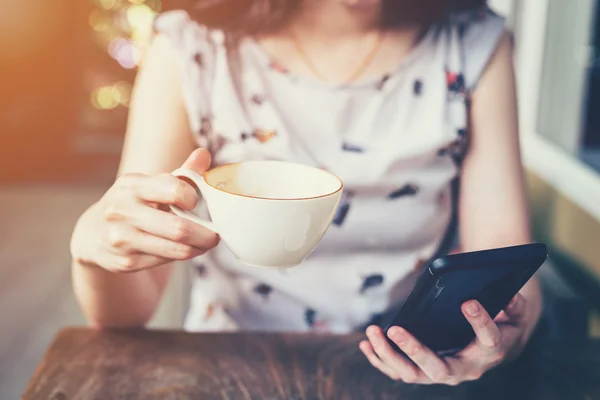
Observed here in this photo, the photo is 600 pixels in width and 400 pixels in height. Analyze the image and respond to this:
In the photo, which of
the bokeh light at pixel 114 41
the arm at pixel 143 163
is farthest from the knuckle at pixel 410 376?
the bokeh light at pixel 114 41

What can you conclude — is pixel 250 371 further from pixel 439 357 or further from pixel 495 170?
pixel 495 170

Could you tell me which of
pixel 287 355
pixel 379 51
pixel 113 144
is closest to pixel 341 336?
pixel 287 355

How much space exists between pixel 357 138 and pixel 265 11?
0.14 metres

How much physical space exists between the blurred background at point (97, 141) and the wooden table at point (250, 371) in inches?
4.5

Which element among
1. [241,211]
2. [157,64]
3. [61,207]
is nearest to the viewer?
[241,211]

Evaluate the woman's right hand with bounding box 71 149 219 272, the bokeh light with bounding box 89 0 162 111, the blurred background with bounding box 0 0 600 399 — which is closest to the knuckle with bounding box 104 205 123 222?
the woman's right hand with bounding box 71 149 219 272

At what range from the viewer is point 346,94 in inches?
23.2

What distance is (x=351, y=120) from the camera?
0.59 meters

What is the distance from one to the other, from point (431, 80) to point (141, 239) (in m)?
0.34

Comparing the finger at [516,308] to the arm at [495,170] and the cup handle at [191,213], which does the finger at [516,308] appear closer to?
the arm at [495,170]

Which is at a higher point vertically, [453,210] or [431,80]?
[431,80]

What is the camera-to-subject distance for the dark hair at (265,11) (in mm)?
582

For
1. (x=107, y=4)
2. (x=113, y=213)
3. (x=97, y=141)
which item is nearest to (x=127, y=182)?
(x=113, y=213)

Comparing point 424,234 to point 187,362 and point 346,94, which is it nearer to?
point 346,94
